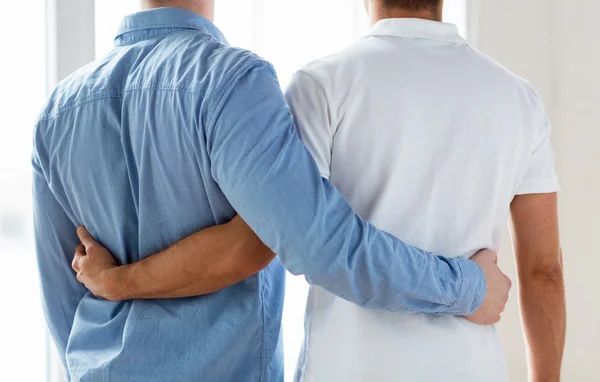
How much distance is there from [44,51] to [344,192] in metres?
1.19

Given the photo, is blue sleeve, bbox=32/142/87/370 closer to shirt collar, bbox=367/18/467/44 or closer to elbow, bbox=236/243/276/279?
elbow, bbox=236/243/276/279

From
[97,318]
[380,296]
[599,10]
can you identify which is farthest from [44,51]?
[599,10]

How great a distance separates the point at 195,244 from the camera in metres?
1.08

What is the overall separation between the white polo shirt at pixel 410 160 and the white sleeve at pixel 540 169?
77mm

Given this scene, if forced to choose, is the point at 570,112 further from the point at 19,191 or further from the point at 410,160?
the point at 19,191

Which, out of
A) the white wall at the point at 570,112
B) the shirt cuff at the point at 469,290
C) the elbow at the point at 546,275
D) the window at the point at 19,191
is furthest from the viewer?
the white wall at the point at 570,112

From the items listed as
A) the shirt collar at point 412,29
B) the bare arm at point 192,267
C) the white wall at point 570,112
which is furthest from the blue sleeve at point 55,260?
the white wall at point 570,112

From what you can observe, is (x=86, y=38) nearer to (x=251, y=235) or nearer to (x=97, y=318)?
(x=97, y=318)

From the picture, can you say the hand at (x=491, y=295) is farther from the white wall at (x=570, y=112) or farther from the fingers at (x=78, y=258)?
the white wall at (x=570, y=112)

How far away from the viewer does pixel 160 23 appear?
1.15 m

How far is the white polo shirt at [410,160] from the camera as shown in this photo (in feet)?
3.67

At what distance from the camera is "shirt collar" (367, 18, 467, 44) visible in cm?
117

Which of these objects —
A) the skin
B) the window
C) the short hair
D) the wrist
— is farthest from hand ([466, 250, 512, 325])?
the window

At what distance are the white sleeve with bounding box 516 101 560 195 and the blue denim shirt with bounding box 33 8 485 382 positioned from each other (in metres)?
0.24
